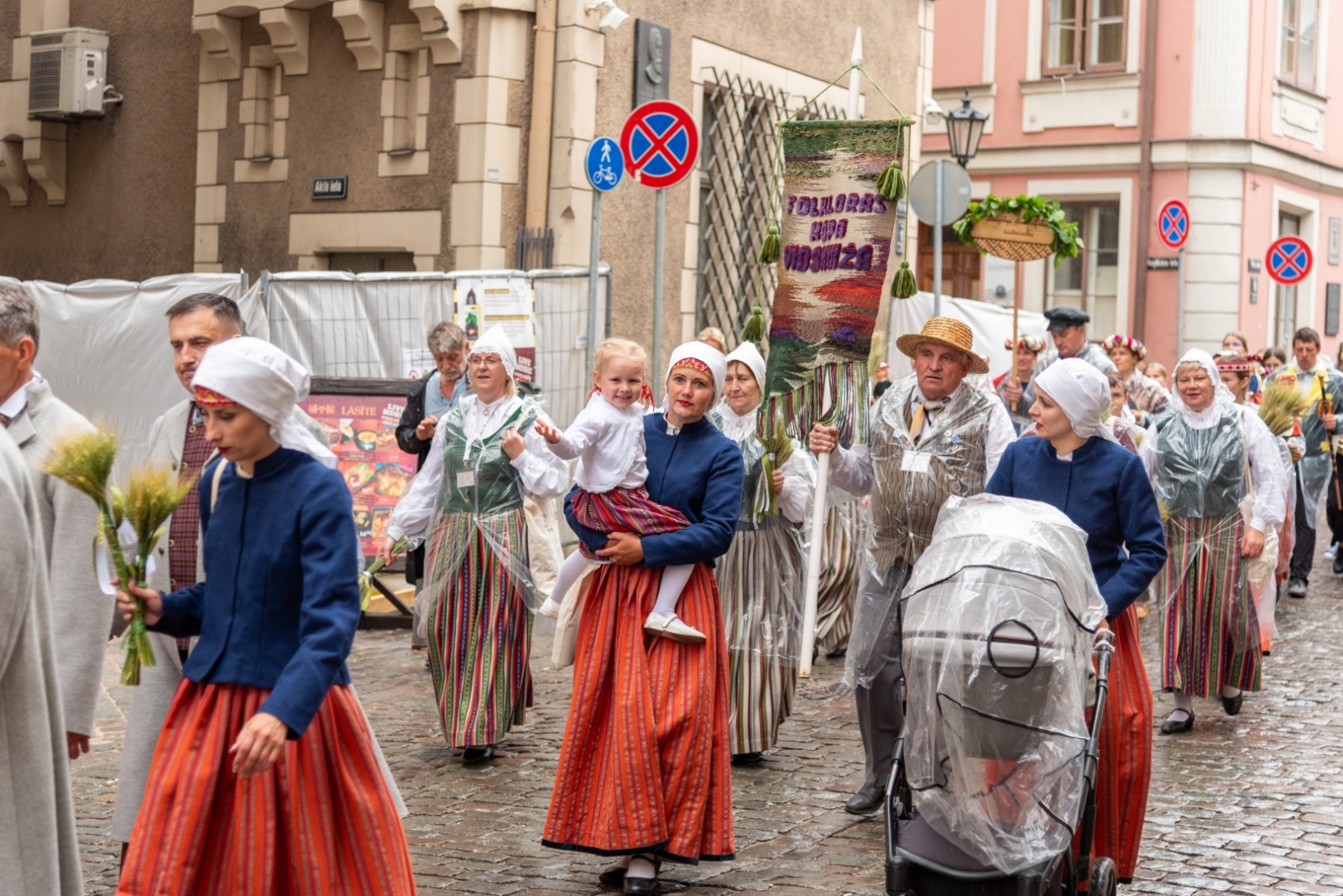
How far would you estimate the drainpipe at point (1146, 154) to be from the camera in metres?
26.2

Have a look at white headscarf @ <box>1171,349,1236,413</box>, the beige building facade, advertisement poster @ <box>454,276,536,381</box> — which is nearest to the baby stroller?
white headscarf @ <box>1171,349,1236,413</box>

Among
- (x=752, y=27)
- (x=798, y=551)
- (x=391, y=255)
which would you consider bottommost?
(x=798, y=551)

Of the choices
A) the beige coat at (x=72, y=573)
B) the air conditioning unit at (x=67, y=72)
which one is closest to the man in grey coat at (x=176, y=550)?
the beige coat at (x=72, y=573)

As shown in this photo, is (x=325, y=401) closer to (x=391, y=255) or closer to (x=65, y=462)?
(x=391, y=255)

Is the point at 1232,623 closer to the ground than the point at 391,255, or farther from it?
closer to the ground

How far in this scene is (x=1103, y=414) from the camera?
19.1ft

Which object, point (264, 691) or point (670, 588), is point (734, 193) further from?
point (264, 691)

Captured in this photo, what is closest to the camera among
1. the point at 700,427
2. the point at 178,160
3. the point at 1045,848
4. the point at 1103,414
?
the point at 1045,848

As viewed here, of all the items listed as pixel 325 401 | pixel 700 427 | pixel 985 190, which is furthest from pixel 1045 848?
pixel 985 190

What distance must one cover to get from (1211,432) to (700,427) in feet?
13.5

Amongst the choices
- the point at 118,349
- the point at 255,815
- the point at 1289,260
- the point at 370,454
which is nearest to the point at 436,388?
the point at 370,454

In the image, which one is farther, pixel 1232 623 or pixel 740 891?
pixel 1232 623

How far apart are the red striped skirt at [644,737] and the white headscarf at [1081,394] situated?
1313 millimetres

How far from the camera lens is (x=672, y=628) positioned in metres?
5.91
